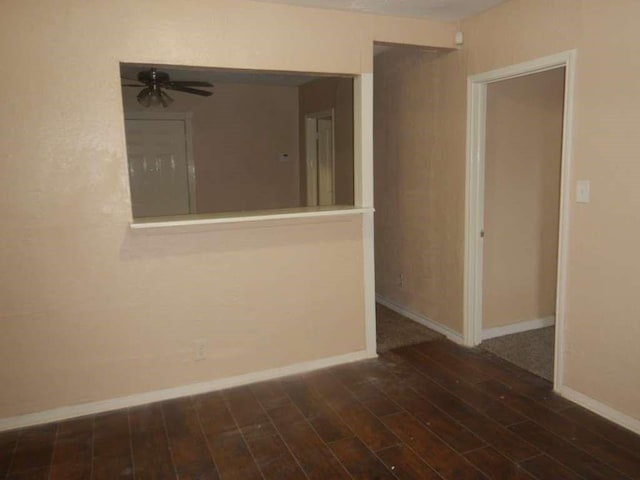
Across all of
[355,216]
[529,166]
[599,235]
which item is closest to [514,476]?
[599,235]

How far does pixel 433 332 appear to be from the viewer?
3.90 meters

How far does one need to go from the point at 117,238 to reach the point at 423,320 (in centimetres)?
253

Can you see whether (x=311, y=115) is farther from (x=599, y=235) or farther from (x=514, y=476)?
(x=514, y=476)

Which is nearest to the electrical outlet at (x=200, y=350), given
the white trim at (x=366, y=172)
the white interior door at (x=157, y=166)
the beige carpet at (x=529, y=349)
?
the white trim at (x=366, y=172)

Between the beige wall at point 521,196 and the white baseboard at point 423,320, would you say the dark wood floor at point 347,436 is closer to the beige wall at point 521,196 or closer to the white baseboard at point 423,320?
the white baseboard at point 423,320

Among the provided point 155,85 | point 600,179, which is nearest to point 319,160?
point 155,85

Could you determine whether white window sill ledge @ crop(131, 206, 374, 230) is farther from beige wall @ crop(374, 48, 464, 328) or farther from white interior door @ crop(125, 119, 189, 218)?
white interior door @ crop(125, 119, 189, 218)

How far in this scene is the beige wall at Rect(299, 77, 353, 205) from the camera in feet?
15.4

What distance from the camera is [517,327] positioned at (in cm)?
383

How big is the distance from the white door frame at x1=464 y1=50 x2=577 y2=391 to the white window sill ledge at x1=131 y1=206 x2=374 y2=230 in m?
0.79

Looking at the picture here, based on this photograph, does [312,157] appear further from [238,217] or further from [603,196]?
[603,196]

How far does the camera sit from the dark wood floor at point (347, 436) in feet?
7.27

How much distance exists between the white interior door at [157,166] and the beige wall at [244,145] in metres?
0.16

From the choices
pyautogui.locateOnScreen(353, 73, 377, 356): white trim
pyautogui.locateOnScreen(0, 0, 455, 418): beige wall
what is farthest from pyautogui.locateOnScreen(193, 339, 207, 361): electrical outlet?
pyautogui.locateOnScreen(353, 73, 377, 356): white trim
